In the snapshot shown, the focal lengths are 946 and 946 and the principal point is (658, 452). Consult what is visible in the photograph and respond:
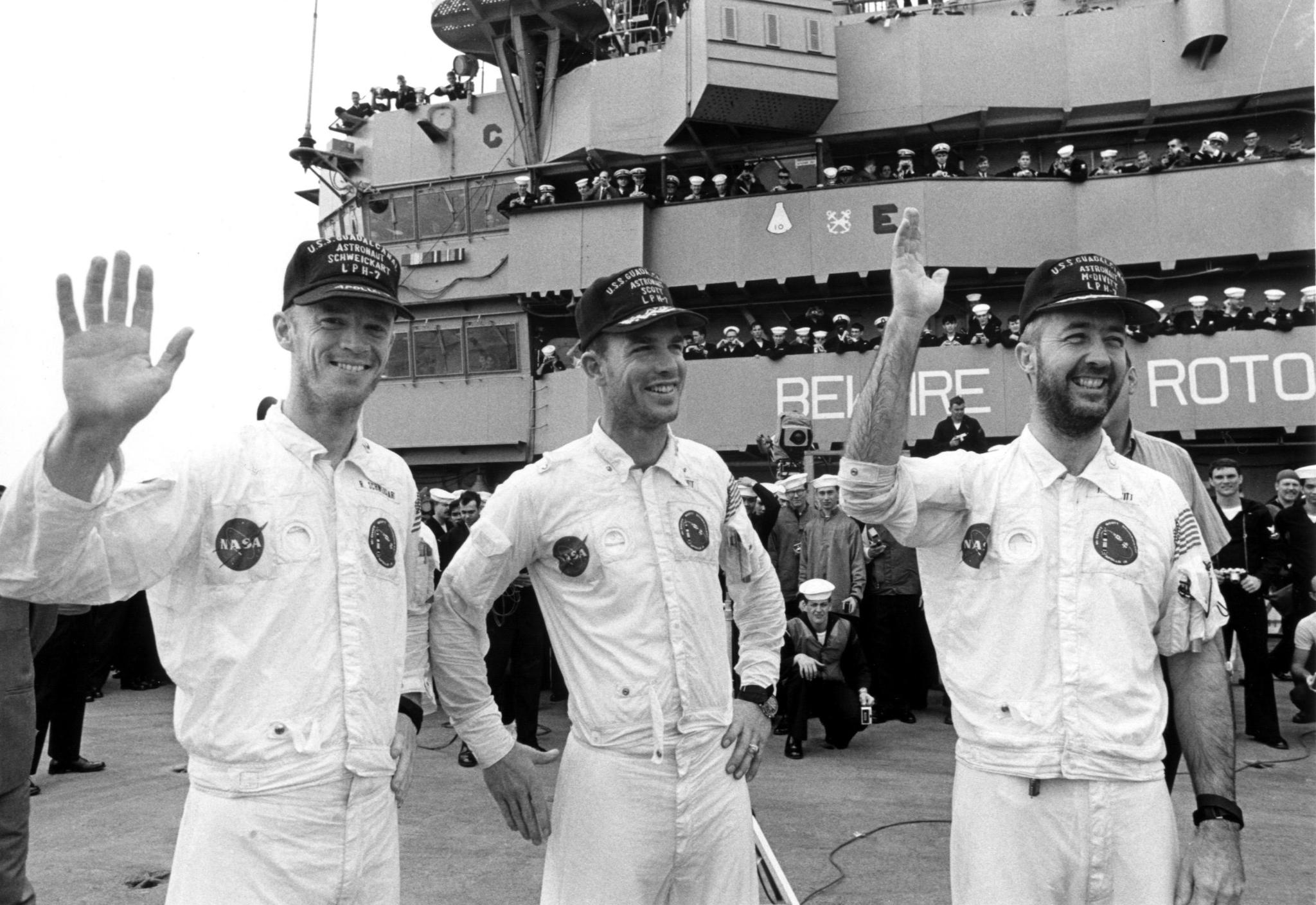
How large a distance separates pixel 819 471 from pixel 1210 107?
10201 millimetres

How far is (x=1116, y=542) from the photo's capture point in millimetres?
2438

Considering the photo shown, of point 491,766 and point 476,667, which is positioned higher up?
point 476,667

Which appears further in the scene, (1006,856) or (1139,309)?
(1139,309)

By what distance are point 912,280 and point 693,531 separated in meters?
0.99

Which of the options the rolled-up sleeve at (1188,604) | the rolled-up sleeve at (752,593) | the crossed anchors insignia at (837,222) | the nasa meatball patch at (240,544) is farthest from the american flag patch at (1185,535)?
the crossed anchors insignia at (837,222)

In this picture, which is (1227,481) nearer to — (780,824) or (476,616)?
(780,824)

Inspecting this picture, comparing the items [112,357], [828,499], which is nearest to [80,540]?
[112,357]

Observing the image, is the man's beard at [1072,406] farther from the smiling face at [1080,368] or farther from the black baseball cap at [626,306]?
the black baseball cap at [626,306]

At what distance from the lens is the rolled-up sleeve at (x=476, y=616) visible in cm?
272

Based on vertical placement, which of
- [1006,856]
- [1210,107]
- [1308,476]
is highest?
[1210,107]

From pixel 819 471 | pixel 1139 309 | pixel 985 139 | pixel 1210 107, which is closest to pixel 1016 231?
pixel 985 139

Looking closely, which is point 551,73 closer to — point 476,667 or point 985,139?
point 985,139

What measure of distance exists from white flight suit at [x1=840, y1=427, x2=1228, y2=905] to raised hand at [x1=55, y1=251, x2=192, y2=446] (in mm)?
1568

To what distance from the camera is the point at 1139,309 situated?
2.56 meters
